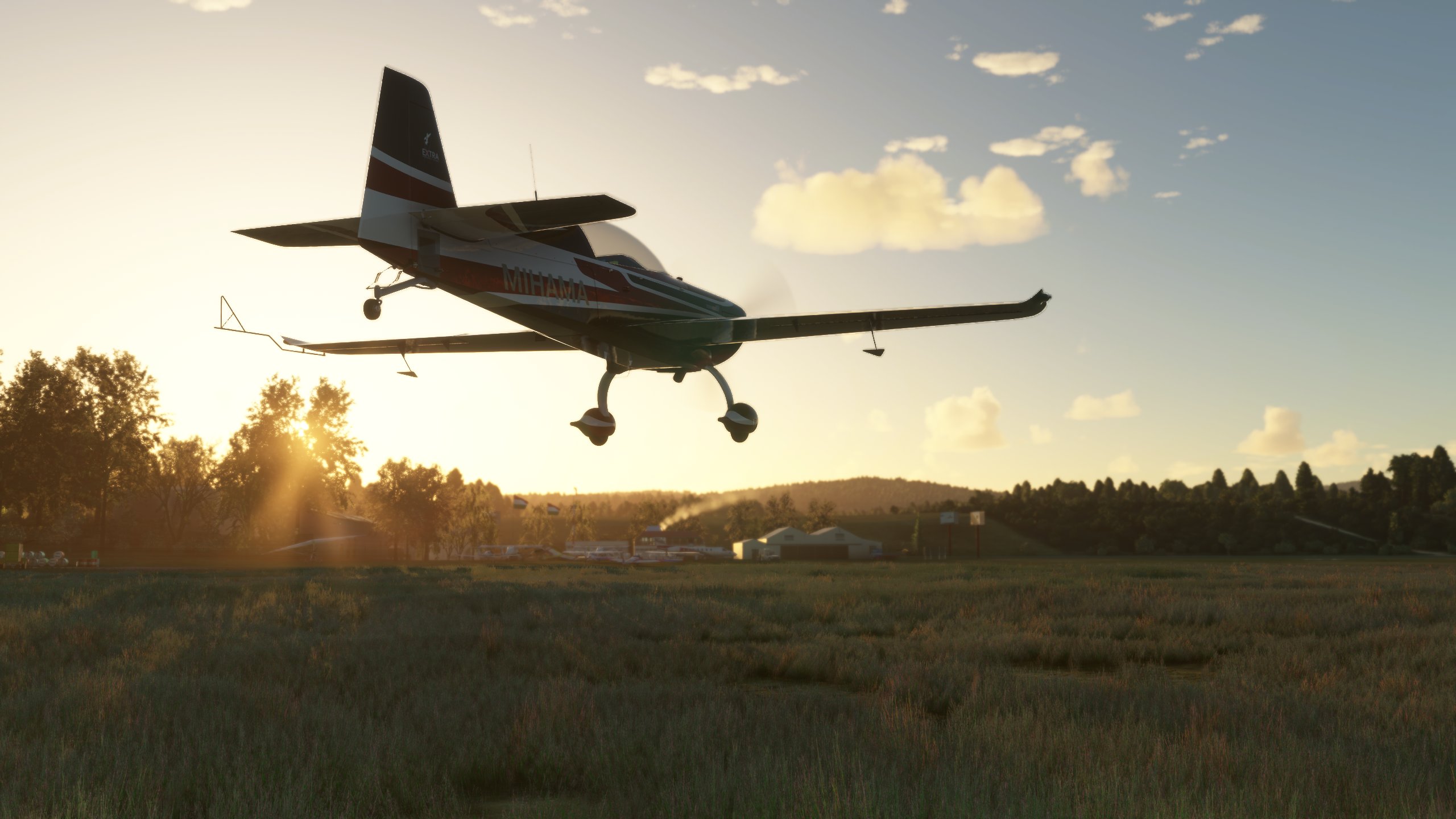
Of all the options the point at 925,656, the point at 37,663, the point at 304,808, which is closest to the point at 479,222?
the point at 304,808

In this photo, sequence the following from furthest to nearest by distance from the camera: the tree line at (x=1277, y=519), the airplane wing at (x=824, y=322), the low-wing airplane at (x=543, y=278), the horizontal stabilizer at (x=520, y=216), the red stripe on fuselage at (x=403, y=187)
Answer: the tree line at (x=1277, y=519) → the airplane wing at (x=824, y=322) → the red stripe on fuselage at (x=403, y=187) → the low-wing airplane at (x=543, y=278) → the horizontal stabilizer at (x=520, y=216)

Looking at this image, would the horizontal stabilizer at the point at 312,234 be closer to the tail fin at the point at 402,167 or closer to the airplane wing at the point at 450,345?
the tail fin at the point at 402,167

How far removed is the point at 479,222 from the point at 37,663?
13427mm

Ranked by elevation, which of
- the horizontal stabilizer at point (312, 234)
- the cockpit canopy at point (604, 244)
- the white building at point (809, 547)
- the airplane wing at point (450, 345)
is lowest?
the white building at point (809, 547)

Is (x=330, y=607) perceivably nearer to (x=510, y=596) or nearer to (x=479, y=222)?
(x=510, y=596)

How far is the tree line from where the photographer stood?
126 m

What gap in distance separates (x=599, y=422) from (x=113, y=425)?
7821cm

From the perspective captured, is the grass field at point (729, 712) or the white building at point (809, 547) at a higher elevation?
the grass field at point (729, 712)

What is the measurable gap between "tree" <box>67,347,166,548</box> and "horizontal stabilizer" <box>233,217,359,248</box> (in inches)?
2831

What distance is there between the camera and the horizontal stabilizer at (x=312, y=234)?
26.0 ft

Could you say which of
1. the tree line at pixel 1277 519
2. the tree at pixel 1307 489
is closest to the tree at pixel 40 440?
the tree line at pixel 1277 519

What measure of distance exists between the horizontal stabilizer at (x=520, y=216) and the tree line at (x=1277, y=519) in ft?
466

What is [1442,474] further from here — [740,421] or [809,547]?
[740,421]

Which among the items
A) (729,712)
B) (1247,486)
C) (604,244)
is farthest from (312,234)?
(1247,486)
